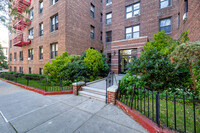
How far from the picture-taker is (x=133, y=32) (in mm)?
11891

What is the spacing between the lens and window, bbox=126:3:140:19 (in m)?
11.7

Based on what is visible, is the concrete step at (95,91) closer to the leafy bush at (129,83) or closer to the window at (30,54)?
the leafy bush at (129,83)

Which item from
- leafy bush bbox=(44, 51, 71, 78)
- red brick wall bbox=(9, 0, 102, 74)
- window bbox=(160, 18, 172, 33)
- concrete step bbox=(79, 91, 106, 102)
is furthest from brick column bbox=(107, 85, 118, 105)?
window bbox=(160, 18, 172, 33)

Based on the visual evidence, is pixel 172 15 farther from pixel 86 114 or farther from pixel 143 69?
pixel 86 114

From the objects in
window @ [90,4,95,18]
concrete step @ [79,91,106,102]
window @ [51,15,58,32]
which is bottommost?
concrete step @ [79,91,106,102]

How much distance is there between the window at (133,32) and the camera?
11.7 meters

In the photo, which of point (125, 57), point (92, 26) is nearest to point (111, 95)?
point (125, 57)

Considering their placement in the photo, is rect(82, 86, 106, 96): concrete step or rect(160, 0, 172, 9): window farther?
rect(160, 0, 172, 9): window

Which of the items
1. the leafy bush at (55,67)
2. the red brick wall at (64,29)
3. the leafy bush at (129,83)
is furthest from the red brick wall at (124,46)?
the leafy bush at (55,67)

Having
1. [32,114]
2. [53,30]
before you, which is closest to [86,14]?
[53,30]

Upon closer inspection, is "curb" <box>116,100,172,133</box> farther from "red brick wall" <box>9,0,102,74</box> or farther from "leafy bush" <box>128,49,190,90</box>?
"red brick wall" <box>9,0,102,74</box>

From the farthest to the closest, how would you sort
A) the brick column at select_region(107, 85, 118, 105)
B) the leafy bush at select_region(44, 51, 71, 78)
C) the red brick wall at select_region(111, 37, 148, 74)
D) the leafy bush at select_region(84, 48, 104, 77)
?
the red brick wall at select_region(111, 37, 148, 74) < the leafy bush at select_region(84, 48, 104, 77) < the leafy bush at select_region(44, 51, 71, 78) < the brick column at select_region(107, 85, 118, 105)

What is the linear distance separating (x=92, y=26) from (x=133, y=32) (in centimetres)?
668

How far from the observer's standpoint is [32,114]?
136 inches
